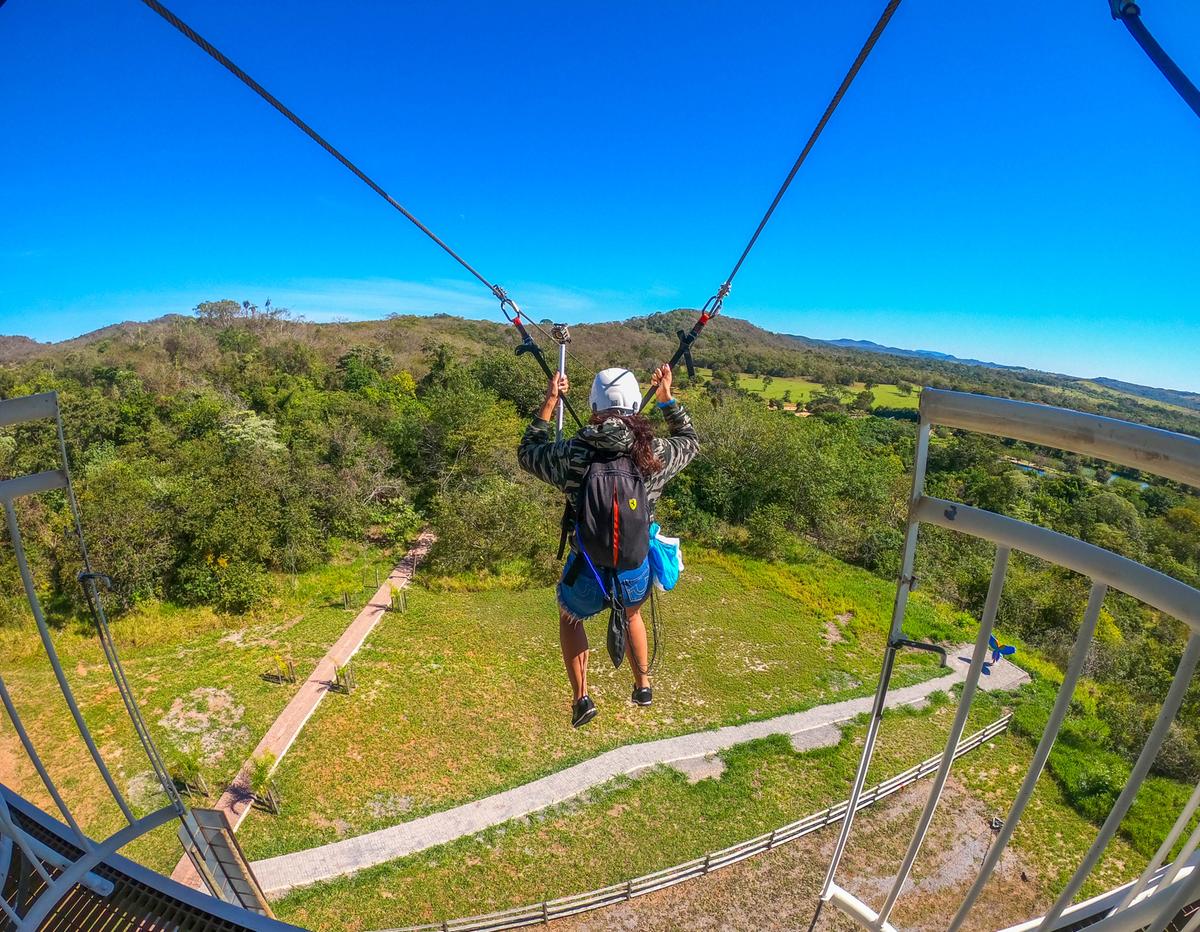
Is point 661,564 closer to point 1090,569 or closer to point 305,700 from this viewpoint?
point 1090,569

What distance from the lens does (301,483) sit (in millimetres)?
16766

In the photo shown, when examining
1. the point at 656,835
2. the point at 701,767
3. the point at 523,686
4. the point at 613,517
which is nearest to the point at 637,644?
the point at 613,517

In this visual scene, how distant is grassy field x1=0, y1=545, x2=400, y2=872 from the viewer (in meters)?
8.98

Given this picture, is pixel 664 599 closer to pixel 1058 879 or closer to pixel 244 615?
pixel 1058 879

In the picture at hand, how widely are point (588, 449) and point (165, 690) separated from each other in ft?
40.5

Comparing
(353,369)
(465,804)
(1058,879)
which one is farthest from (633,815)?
(353,369)

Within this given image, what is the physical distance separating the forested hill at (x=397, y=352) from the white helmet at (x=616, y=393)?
479 inches

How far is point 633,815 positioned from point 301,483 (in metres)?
12.9

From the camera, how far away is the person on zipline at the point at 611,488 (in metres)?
2.77

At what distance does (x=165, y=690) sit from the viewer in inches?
435

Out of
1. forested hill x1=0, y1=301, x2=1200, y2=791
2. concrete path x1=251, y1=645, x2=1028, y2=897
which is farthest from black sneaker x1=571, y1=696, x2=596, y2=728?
forested hill x1=0, y1=301, x2=1200, y2=791

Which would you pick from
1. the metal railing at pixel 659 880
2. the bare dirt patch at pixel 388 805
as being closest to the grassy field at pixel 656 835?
the metal railing at pixel 659 880

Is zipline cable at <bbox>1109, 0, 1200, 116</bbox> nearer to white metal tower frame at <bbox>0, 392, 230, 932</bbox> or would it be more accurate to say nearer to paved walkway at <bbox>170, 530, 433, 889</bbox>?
white metal tower frame at <bbox>0, 392, 230, 932</bbox>

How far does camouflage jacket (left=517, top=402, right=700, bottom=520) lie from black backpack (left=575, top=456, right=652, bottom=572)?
87 millimetres
